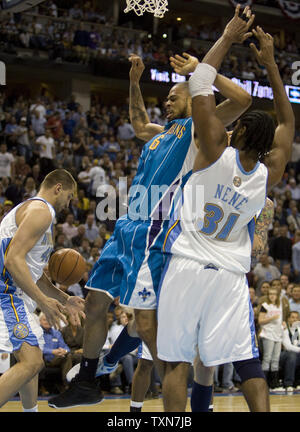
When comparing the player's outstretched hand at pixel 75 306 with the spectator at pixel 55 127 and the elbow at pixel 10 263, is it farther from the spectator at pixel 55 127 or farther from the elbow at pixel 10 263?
the spectator at pixel 55 127

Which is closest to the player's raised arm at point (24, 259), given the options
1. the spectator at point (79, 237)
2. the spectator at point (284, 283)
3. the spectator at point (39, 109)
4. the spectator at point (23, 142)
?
the spectator at point (79, 237)

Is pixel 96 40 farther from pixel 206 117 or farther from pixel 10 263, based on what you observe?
pixel 206 117

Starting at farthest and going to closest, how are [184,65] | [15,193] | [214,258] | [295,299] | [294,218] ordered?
[294,218], [15,193], [295,299], [184,65], [214,258]

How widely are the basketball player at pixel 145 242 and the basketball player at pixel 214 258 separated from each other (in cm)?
22

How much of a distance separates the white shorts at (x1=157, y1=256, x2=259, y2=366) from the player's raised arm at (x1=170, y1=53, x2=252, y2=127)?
100 centimetres

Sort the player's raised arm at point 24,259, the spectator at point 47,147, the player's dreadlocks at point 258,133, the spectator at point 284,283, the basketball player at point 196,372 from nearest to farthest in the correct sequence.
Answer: the player's dreadlocks at point 258,133, the player's raised arm at point 24,259, the basketball player at point 196,372, the spectator at point 284,283, the spectator at point 47,147

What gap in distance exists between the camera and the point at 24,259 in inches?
180

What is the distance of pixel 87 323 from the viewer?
15.4 feet

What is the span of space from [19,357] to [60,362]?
14.8ft

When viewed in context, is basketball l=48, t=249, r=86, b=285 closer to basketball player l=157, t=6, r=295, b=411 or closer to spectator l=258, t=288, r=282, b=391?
basketball player l=157, t=6, r=295, b=411

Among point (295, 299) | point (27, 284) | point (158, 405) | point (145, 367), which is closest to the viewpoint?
point (27, 284)

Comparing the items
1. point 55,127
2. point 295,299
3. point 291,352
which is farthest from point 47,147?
point 291,352

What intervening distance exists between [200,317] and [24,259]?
136 centimetres

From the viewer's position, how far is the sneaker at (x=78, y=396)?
4566mm
